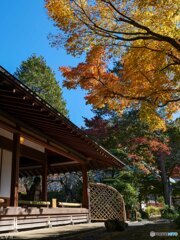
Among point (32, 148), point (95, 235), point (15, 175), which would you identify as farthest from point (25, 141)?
point (95, 235)

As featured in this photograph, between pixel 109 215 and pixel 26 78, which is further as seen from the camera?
pixel 26 78

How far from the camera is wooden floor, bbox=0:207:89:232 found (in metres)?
7.41

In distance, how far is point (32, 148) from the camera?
11.3 meters

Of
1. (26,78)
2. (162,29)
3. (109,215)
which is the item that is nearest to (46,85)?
(26,78)

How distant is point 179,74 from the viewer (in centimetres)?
984

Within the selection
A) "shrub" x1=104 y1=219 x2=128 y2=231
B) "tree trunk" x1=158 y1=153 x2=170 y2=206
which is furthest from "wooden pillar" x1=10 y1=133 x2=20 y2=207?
"tree trunk" x1=158 y1=153 x2=170 y2=206

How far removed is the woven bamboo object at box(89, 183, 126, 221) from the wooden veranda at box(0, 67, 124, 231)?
2.55 feet

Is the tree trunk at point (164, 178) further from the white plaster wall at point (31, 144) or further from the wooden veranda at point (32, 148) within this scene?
the white plaster wall at point (31, 144)

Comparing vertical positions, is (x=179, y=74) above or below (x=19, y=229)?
above

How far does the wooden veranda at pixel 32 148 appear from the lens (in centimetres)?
692

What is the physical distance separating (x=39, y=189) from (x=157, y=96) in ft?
19.6

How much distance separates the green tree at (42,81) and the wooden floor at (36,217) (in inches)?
811

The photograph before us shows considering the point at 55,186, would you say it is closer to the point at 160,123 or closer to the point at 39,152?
the point at 39,152

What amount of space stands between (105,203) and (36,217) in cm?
562
